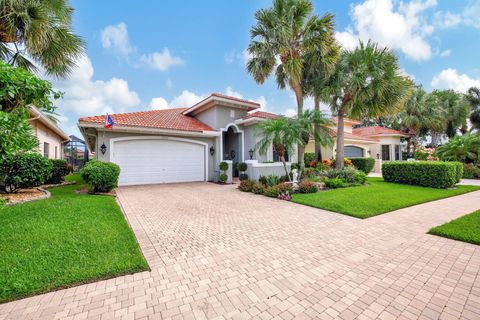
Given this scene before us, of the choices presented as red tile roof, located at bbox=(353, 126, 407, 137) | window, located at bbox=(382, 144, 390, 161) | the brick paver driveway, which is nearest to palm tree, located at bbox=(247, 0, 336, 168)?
the brick paver driveway

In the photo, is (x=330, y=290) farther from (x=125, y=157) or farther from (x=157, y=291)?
(x=125, y=157)

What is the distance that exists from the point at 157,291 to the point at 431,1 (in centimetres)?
1615

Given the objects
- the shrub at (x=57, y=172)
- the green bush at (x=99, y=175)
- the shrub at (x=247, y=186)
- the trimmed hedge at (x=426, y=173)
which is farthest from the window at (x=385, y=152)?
the shrub at (x=57, y=172)

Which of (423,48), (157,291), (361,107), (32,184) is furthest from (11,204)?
(423,48)

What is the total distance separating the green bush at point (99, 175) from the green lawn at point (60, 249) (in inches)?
102

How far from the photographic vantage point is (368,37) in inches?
515

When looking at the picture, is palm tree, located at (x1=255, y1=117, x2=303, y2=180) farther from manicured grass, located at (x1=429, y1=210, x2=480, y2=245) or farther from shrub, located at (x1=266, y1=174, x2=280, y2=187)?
manicured grass, located at (x1=429, y1=210, x2=480, y2=245)

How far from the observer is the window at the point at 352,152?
73.5 feet

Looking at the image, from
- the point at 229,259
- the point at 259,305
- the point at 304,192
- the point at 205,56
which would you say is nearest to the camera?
the point at 259,305

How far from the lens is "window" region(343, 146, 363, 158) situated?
22391mm

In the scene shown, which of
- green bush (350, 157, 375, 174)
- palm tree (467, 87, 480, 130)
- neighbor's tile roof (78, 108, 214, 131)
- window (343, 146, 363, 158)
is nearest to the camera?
neighbor's tile roof (78, 108, 214, 131)

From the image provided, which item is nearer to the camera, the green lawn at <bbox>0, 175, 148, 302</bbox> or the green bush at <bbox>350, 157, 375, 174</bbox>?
the green lawn at <bbox>0, 175, 148, 302</bbox>

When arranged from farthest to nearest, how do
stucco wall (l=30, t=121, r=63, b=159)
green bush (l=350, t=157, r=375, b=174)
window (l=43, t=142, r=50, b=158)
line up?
green bush (l=350, t=157, r=375, b=174) < window (l=43, t=142, r=50, b=158) < stucco wall (l=30, t=121, r=63, b=159)

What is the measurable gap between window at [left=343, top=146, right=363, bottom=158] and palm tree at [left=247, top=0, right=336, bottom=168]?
11.4 meters
